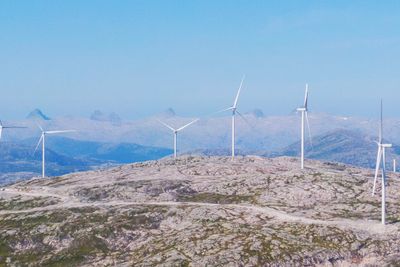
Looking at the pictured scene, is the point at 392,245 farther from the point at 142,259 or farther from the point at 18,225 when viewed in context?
the point at 18,225

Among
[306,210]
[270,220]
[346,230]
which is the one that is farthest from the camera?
[306,210]

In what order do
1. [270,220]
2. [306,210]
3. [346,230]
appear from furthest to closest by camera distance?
1. [306,210]
2. [270,220]
3. [346,230]

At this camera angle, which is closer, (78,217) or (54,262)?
(54,262)

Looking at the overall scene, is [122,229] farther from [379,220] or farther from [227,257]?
[379,220]

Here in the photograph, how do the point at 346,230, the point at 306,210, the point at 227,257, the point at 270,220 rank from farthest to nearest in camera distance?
the point at 306,210 → the point at 270,220 → the point at 346,230 → the point at 227,257

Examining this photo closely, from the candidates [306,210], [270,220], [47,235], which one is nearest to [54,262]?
[47,235]

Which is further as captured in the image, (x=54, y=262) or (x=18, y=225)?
(x=18, y=225)

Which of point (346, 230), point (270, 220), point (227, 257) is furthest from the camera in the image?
point (270, 220)

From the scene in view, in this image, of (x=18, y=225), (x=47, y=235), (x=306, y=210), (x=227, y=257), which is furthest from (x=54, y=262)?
(x=306, y=210)
